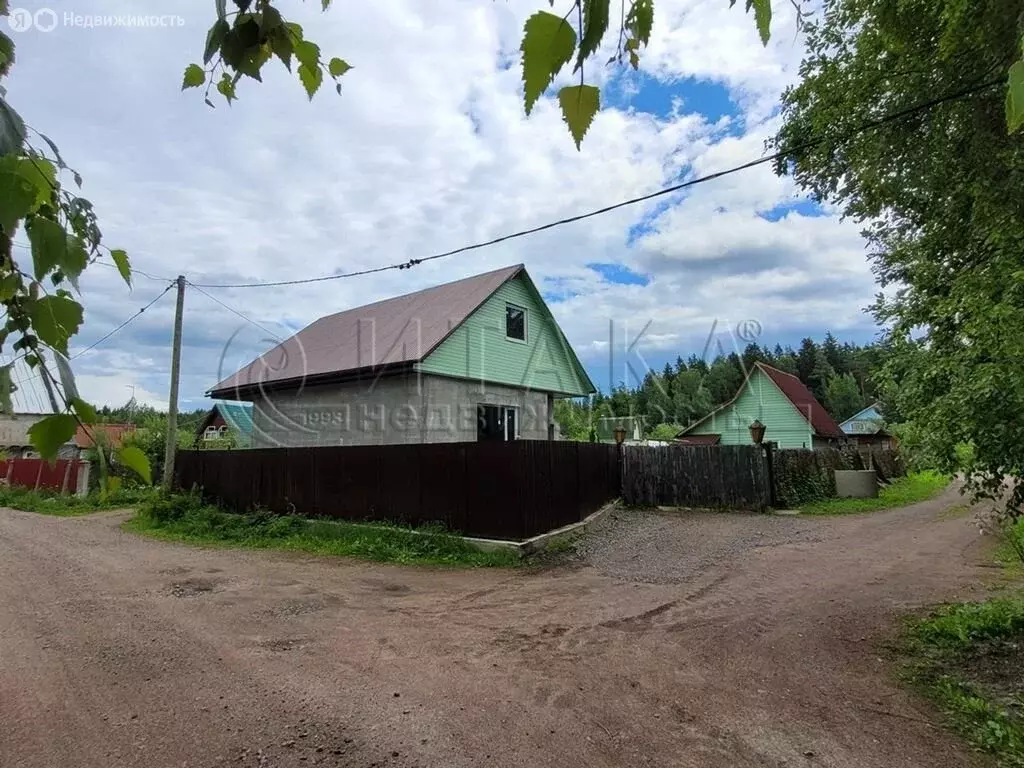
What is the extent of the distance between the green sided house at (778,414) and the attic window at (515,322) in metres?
13.4

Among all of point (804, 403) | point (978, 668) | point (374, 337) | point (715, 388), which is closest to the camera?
point (978, 668)

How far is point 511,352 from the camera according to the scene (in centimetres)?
1519

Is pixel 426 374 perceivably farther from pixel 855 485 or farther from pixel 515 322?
pixel 855 485

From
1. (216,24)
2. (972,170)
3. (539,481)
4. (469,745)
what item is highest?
(972,170)

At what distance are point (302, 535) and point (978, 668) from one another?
396 inches

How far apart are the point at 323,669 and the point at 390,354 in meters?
9.29

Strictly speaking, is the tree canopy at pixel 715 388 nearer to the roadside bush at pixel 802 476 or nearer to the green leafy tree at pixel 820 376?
the green leafy tree at pixel 820 376

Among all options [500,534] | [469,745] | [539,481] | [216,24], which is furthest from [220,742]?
[539,481]

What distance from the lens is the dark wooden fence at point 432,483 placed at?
932 cm

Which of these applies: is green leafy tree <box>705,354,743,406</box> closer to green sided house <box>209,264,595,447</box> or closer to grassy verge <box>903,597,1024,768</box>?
green sided house <box>209,264,595,447</box>

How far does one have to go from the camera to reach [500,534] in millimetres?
9180

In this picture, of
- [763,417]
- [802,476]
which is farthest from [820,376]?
[802,476]

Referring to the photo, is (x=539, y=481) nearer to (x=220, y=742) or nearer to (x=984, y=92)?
(x=220, y=742)

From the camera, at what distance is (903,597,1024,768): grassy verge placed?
344cm
